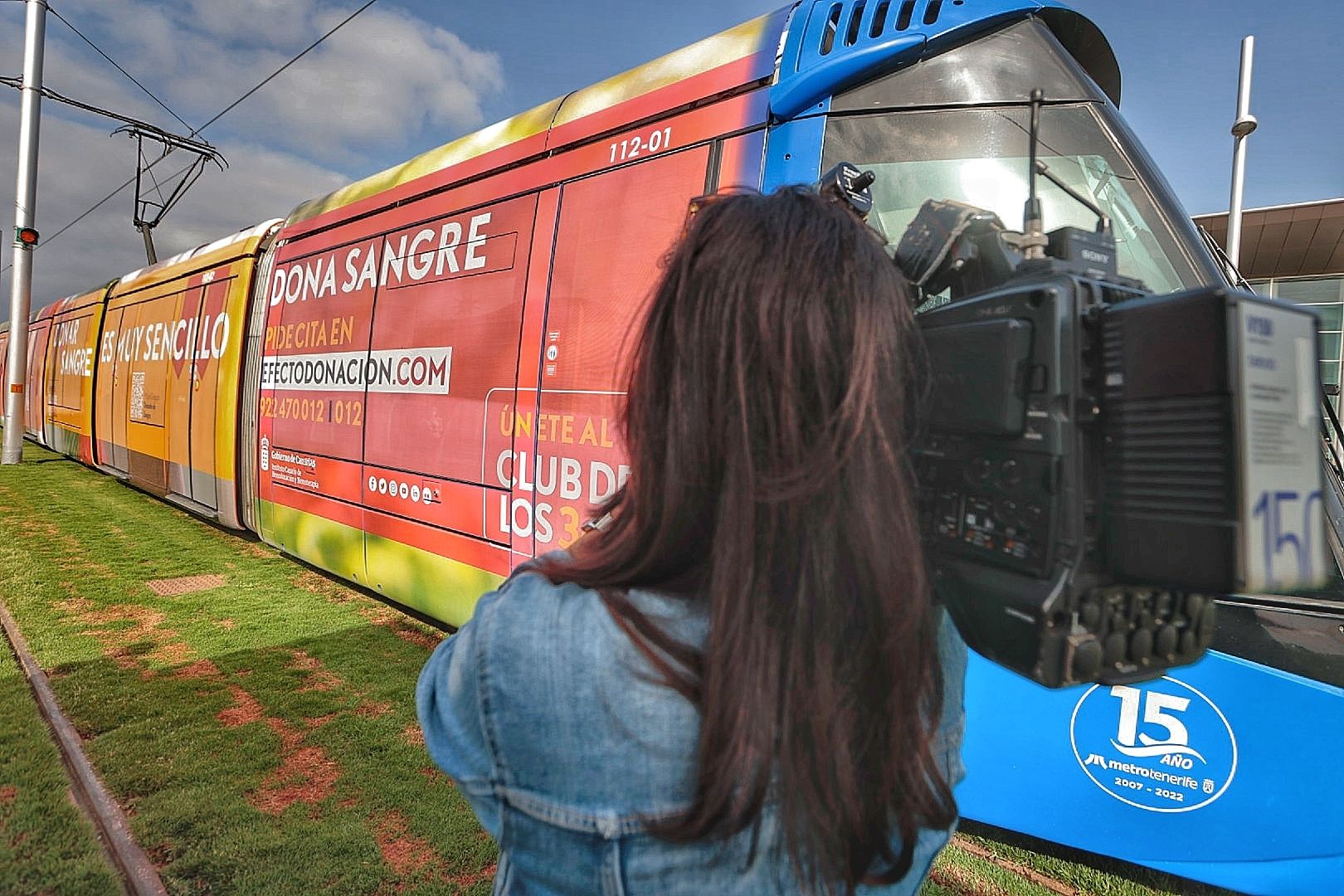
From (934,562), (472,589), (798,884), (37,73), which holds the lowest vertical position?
(472,589)

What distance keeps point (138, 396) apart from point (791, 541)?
1149 cm

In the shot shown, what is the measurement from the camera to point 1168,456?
32.7 inches

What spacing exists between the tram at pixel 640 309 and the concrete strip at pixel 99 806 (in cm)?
168

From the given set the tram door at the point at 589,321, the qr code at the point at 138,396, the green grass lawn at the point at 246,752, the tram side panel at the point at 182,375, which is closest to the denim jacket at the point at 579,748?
the green grass lawn at the point at 246,752

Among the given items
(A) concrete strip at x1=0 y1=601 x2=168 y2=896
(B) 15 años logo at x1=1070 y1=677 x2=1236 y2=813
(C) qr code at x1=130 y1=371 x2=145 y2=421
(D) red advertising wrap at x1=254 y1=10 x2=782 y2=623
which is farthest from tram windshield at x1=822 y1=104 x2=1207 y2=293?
(C) qr code at x1=130 y1=371 x2=145 y2=421

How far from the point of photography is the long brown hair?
0.77 metres

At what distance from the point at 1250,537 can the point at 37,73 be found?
16960mm

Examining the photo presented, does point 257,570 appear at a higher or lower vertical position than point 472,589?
lower

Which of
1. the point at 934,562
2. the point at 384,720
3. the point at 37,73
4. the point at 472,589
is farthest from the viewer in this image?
the point at 37,73

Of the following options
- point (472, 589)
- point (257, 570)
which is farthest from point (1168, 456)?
point (257, 570)

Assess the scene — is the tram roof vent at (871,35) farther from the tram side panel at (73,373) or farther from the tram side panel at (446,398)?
the tram side panel at (73,373)

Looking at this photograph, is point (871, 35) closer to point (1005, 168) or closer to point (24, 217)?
point (1005, 168)

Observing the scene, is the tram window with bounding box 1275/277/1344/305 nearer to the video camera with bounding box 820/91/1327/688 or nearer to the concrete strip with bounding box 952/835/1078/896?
the concrete strip with bounding box 952/835/1078/896

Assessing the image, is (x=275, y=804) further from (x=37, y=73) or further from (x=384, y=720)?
(x=37, y=73)
